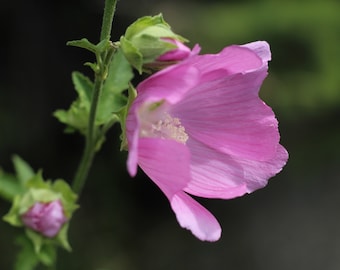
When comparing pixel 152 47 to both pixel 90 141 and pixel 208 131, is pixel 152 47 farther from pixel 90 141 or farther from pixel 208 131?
pixel 90 141

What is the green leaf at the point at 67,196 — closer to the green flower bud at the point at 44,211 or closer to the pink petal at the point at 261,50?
the green flower bud at the point at 44,211

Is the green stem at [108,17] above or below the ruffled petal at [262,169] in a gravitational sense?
above

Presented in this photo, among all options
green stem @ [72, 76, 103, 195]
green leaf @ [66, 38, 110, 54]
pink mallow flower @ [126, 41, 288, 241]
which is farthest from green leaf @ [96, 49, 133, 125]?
green leaf @ [66, 38, 110, 54]

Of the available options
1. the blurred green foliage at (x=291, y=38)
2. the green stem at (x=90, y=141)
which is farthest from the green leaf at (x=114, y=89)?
the blurred green foliage at (x=291, y=38)

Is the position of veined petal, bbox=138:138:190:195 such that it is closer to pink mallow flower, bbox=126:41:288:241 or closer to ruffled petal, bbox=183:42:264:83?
pink mallow flower, bbox=126:41:288:241

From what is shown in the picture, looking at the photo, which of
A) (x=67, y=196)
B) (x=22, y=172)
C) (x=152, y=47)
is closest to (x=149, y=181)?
(x=22, y=172)

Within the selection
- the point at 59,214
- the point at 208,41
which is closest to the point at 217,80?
the point at 59,214
